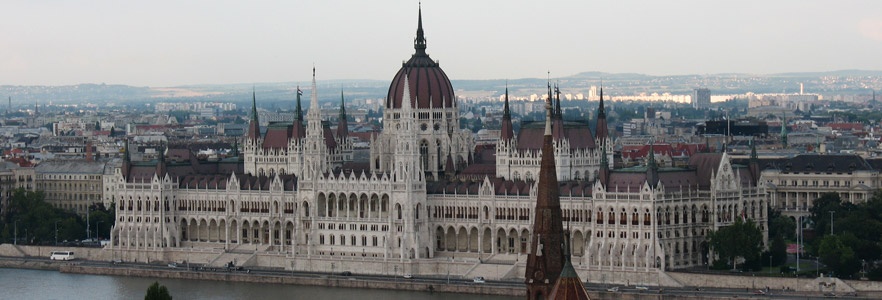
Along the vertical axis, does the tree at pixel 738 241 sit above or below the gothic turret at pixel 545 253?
below

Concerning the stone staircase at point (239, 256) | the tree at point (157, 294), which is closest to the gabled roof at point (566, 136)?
the stone staircase at point (239, 256)

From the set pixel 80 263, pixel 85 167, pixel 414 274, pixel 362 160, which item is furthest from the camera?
pixel 85 167

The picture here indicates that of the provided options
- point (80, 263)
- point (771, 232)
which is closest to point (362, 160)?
point (80, 263)

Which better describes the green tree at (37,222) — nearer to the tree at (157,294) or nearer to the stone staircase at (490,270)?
the stone staircase at (490,270)

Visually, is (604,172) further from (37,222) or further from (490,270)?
(37,222)

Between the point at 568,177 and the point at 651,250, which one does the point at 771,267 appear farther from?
the point at 568,177

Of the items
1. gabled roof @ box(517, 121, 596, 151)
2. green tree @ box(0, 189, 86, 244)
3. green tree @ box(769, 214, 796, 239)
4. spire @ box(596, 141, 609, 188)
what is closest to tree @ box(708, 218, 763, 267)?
spire @ box(596, 141, 609, 188)

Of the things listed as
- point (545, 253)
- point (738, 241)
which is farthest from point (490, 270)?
point (545, 253)
